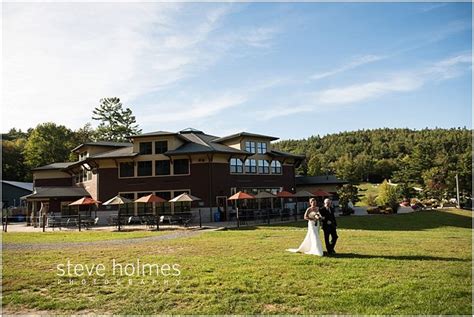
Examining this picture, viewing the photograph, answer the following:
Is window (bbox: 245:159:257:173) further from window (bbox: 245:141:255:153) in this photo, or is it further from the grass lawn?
the grass lawn

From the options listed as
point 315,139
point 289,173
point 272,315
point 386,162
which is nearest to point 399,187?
point 289,173

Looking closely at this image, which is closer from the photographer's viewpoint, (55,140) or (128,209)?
(128,209)

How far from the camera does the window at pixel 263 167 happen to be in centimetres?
3706

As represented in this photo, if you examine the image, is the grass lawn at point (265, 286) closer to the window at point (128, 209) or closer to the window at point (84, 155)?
the window at point (128, 209)

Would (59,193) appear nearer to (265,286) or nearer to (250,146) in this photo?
A: (250,146)

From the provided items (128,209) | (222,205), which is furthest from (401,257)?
(128,209)

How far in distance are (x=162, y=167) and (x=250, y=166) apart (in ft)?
27.4

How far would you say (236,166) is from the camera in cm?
3472

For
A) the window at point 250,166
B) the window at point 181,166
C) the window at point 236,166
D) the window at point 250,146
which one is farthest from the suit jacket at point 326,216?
the window at point 250,146

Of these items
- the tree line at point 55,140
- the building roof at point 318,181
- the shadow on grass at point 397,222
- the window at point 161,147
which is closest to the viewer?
the shadow on grass at point 397,222

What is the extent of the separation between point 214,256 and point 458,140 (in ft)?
335

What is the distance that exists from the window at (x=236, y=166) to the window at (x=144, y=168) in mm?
7360

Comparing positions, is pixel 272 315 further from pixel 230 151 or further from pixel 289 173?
pixel 289 173

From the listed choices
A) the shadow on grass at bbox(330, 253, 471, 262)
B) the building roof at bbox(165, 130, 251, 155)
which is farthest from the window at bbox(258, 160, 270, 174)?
the shadow on grass at bbox(330, 253, 471, 262)
